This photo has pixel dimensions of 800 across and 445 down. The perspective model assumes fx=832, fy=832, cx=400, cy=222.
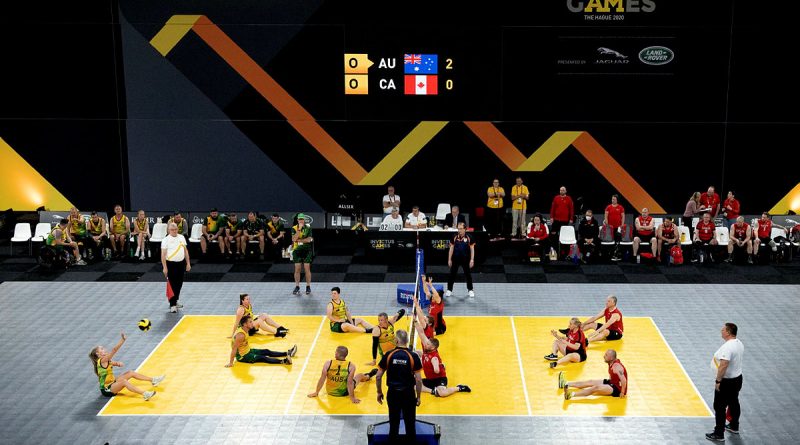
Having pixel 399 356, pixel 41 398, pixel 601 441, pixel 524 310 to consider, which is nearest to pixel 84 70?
pixel 41 398

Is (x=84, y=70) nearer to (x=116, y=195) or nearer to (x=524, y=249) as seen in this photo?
(x=116, y=195)

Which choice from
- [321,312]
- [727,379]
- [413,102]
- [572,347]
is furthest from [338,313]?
[413,102]

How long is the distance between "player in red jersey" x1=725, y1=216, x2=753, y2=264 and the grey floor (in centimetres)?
204

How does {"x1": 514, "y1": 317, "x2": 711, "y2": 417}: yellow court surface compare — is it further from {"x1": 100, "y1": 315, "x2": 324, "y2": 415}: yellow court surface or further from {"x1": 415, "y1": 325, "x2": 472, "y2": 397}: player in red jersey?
{"x1": 100, "y1": 315, "x2": 324, "y2": 415}: yellow court surface

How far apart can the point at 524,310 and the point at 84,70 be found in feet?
46.8

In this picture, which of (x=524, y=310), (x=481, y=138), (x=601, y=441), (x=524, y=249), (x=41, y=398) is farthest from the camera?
(x=481, y=138)

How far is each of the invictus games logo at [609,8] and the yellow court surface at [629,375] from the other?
927cm

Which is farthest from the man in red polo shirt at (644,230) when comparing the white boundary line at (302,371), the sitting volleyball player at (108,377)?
the sitting volleyball player at (108,377)

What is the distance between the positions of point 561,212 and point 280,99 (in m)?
8.34

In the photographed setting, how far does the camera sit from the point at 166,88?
76.3ft

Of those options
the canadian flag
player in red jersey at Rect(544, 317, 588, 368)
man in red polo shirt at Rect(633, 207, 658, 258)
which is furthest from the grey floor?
the canadian flag

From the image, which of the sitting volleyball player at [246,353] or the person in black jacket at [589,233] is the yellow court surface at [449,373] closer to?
the sitting volleyball player at [246,353]

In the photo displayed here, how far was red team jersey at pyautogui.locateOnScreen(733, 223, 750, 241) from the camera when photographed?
21047mm

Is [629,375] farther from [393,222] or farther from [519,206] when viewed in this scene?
[519,206]
